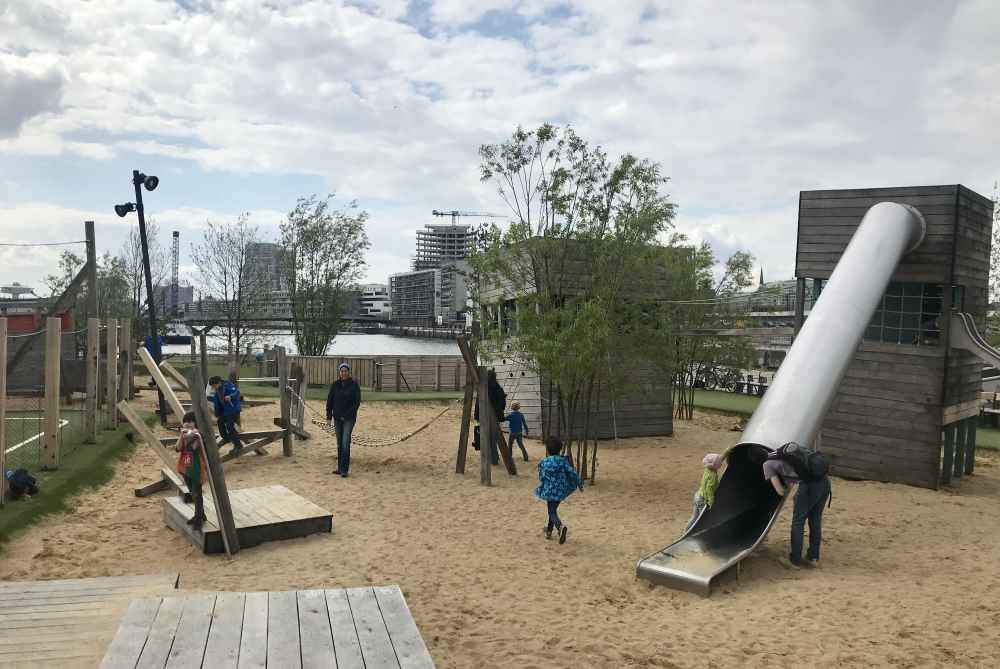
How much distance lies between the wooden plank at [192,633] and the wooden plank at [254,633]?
0.71 feet

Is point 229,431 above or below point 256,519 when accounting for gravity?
above

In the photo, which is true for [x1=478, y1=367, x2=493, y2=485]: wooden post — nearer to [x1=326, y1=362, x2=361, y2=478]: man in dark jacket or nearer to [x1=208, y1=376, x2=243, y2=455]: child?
[x1=326, y1=362, x2=361, y2=478]: man in dark jacket

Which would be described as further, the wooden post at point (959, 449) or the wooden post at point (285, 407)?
the wooden post at point (959, 449)

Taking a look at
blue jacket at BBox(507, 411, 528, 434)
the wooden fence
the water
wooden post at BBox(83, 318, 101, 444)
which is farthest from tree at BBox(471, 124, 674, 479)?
the water

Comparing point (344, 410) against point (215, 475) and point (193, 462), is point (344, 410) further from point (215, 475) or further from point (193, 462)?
point (215, 475)

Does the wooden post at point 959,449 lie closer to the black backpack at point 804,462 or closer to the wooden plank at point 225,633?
the black backpack at point 804,462

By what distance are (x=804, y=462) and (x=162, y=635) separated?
740cm

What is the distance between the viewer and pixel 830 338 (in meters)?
11.4

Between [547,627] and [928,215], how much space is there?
12706 millimetres

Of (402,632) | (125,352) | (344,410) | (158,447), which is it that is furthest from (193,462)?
(125,352)

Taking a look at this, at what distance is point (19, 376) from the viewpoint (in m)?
23.8

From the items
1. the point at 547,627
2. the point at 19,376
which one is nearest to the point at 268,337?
the point at 19,376

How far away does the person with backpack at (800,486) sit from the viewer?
916cm

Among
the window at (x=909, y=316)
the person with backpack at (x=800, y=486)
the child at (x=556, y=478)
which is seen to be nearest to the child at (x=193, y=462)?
the child at (x=556, y=478)
